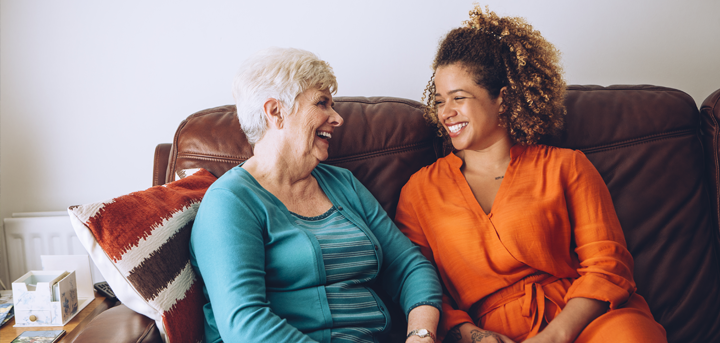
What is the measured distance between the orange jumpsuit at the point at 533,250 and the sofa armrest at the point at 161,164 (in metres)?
0.86

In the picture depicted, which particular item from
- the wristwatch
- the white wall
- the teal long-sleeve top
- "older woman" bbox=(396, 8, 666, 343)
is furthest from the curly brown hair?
the wristwatch

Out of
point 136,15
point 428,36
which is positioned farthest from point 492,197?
point 136,15

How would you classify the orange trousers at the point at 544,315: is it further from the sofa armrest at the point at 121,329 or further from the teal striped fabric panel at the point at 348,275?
the sofa armrest at the point at 121,329

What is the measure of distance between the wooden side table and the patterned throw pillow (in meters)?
0.42

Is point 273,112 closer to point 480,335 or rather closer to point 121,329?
point 121,329

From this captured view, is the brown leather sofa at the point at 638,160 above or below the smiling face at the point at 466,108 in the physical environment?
below

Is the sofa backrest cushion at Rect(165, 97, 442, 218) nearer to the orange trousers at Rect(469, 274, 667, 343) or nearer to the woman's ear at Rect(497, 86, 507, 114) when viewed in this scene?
the woman's ear at Rect(497, 86, 507, 114)

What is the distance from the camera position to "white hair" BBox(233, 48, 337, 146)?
109 cm

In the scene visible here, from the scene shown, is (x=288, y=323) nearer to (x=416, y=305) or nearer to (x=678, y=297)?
(x=416, y=305)

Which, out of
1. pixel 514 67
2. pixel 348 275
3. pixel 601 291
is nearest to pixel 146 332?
pixel 348 275

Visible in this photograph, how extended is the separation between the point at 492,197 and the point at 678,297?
2.33 ft

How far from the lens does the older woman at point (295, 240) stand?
0.90 meters

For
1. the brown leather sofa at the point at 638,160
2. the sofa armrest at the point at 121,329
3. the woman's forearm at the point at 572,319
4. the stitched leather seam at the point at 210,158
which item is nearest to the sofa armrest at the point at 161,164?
the brown leather sofa at the point at 638,160

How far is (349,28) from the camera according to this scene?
68.8 inches
